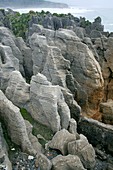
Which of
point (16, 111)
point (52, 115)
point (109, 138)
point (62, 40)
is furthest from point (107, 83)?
point (16, 111)

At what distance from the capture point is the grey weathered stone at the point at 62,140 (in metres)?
21.7

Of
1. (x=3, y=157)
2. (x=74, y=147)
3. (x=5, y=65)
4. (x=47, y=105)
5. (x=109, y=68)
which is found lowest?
(x=74, y=147)

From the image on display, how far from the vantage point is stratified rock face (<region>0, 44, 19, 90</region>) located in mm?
26219

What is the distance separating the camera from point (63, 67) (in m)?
29.5

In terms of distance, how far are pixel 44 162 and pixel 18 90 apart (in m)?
6.52

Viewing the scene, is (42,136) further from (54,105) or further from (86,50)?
(86,50)

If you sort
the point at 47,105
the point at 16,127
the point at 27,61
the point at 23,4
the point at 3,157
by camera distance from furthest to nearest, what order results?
the point at 23,4 < the point at 27,61 < the point at 47,105 < the point at 16,127 < the point at 3,157

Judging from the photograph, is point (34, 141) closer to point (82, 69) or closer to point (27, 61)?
point (82, 69)

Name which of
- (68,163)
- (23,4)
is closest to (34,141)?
(68,163)

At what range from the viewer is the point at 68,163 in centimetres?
1975

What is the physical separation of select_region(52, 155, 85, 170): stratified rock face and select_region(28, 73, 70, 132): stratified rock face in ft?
12.2

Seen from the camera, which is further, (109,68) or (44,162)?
(109,68)

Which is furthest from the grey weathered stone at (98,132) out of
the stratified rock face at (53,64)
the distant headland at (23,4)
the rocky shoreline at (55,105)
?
the distant headland at (23,4)

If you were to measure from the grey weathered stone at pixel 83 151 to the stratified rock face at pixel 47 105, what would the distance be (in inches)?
97.1
